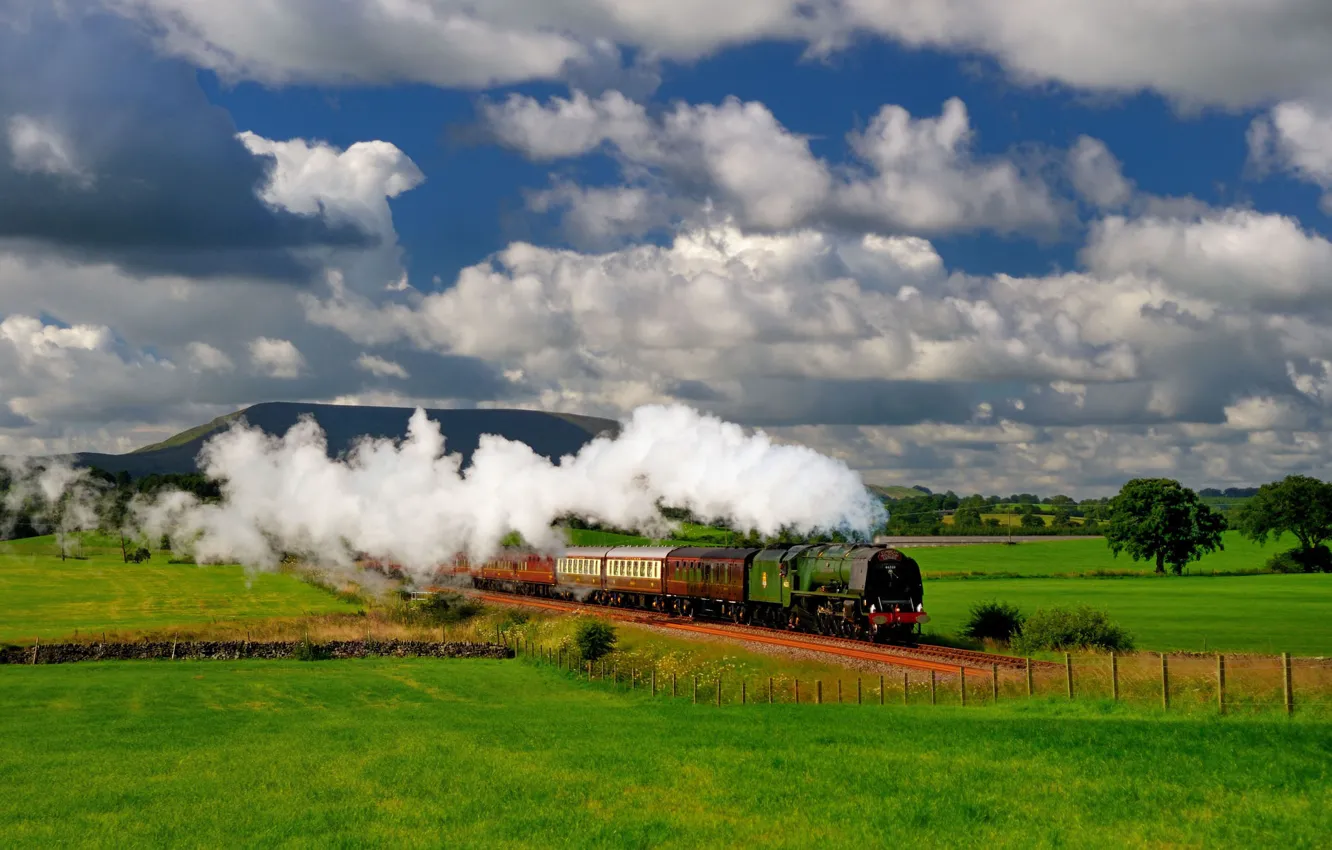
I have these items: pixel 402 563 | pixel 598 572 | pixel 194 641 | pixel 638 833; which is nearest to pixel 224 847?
pixel 638 833

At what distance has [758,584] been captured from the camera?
62156 mm

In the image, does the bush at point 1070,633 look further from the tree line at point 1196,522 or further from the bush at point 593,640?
the tree line at point 1196,522

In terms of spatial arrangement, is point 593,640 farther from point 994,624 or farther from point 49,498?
point 49,498

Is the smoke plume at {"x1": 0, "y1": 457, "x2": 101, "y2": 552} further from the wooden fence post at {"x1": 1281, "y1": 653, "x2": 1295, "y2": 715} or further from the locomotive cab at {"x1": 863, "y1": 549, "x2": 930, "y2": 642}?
the wooden fence post at {"x1": 1281, "y1": 653, "x2": 1295, "y2": 715}

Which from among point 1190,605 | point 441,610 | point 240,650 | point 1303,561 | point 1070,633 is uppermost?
point 1303,561

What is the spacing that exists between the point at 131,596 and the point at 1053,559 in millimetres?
110698

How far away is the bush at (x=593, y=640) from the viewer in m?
55.5

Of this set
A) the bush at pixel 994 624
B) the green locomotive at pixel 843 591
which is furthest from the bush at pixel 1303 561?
the green locomotive at pixel 843 591

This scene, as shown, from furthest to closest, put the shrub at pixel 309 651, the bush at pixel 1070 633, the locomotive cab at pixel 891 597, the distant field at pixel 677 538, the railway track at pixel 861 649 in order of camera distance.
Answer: the distant field at pixel 677 538 < the shrub at pixel 309 651 < the locomotive cab at pixel 891 597 < the bush at pixel 1070 633 < the railway track at pixel 861 649

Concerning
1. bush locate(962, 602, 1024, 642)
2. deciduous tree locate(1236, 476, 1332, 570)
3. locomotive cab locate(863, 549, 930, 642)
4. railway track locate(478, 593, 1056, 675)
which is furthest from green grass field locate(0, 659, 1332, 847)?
deciduous tree locate(1236, 476, 1332, 570)

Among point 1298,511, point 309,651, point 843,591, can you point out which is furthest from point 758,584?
point 1298,511

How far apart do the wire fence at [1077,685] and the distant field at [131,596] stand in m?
42.7

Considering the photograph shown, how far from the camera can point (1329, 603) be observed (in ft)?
271

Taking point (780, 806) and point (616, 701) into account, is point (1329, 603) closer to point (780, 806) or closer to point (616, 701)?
point (616, 701)
